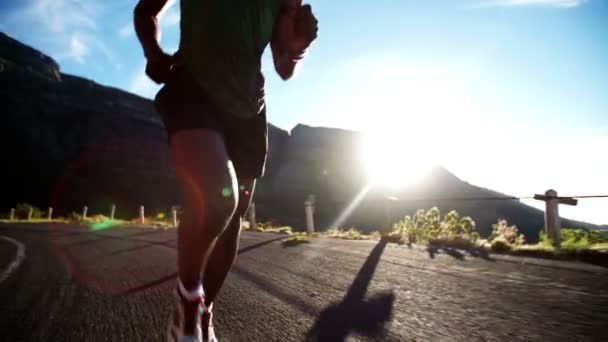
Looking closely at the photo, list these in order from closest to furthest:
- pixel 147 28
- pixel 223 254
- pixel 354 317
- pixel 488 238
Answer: pixel 147 28
pixel 223 254
pixel 354 317
pixel 488 238

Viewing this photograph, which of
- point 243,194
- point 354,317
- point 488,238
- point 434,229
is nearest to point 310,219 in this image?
point 434,229

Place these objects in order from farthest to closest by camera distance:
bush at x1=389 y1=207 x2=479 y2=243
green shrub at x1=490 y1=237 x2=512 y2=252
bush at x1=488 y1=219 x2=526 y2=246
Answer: bush at x1=389 y1=207 x2=479 y2=243
bush at x1=488 y1=219 x2=526 y2=246
green shrub at x1=490 y1=237 x2=512 y2=252

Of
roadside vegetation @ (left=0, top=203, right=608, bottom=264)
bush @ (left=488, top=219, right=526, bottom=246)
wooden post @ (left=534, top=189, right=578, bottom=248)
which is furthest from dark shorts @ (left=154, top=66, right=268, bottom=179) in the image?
wooden post @ (left=534, top=189, right=578, bottom=248)

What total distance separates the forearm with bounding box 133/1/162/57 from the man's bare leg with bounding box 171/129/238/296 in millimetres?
444

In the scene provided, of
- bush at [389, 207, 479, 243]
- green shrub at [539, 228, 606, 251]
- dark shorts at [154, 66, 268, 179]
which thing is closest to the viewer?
dark shorts at [154, 66, 268, 179]

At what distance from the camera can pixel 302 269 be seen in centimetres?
369

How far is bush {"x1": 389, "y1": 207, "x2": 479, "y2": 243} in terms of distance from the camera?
22.3 feet

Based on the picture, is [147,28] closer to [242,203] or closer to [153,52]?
[153,52]

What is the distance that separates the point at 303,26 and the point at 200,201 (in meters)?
1.05

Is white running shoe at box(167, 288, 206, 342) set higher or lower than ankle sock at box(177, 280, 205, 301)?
lower

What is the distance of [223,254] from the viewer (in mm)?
1613

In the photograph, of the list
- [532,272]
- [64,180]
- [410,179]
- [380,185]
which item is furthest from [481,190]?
[532,272]

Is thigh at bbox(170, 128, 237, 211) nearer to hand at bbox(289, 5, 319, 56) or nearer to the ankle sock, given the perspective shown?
the ankle sock

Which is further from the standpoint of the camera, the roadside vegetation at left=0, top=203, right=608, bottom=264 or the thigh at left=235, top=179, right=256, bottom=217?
the roadside vegetation at left=0, top=203, right=608, bottom=264
